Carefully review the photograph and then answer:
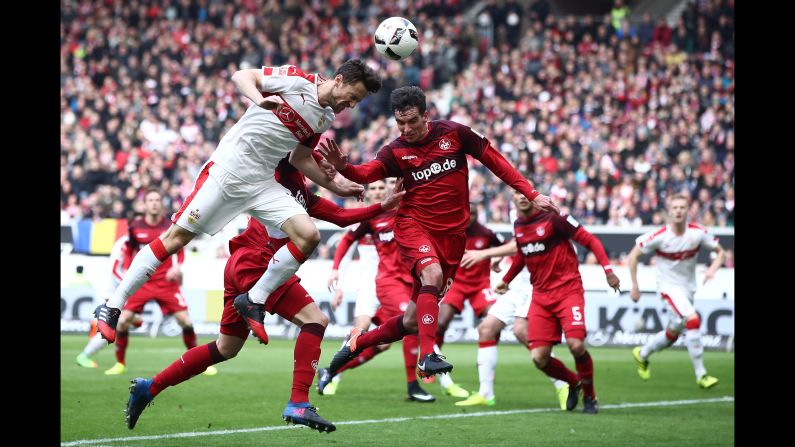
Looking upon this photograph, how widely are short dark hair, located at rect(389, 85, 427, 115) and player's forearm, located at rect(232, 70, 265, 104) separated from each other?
1538 millimetres

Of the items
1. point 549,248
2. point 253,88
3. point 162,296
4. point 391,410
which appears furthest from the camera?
point 162,296

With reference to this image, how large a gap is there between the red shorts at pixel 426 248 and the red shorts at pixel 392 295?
3.42 m

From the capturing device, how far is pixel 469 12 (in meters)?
34.7

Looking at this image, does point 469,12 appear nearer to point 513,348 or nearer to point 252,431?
point 513,348

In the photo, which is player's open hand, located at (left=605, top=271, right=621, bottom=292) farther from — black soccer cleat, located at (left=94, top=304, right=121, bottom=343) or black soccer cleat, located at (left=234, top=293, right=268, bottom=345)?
black soccer cleat, located at (left=94, top=304, right=121, bottom=343)

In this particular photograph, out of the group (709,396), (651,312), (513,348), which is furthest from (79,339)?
(709,396)

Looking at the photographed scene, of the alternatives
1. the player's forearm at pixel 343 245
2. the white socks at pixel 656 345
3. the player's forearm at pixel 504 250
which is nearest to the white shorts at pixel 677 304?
the white socks at pixel 656 345

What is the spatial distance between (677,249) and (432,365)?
7.44 metres

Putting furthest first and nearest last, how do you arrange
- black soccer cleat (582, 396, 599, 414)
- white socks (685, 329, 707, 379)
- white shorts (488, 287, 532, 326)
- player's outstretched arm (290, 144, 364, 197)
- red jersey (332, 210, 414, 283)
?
white socks (685, 329, 707, 379) < red jersey (332, 210, 414, 283) < white shorts (488, 287, 532, 326) < black soccer cleat (582, 396, 599, 414) < player's outstretched arm (290, 144, 364, 197)

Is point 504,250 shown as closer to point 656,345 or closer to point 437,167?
point 437,167

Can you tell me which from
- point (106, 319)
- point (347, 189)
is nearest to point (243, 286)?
point (106, 319)

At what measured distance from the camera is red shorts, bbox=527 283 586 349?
11.4m

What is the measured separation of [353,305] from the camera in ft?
67.0

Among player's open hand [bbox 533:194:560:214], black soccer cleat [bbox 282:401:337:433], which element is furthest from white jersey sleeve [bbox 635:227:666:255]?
black soccer cleat [bbox 282:401:337:433]
